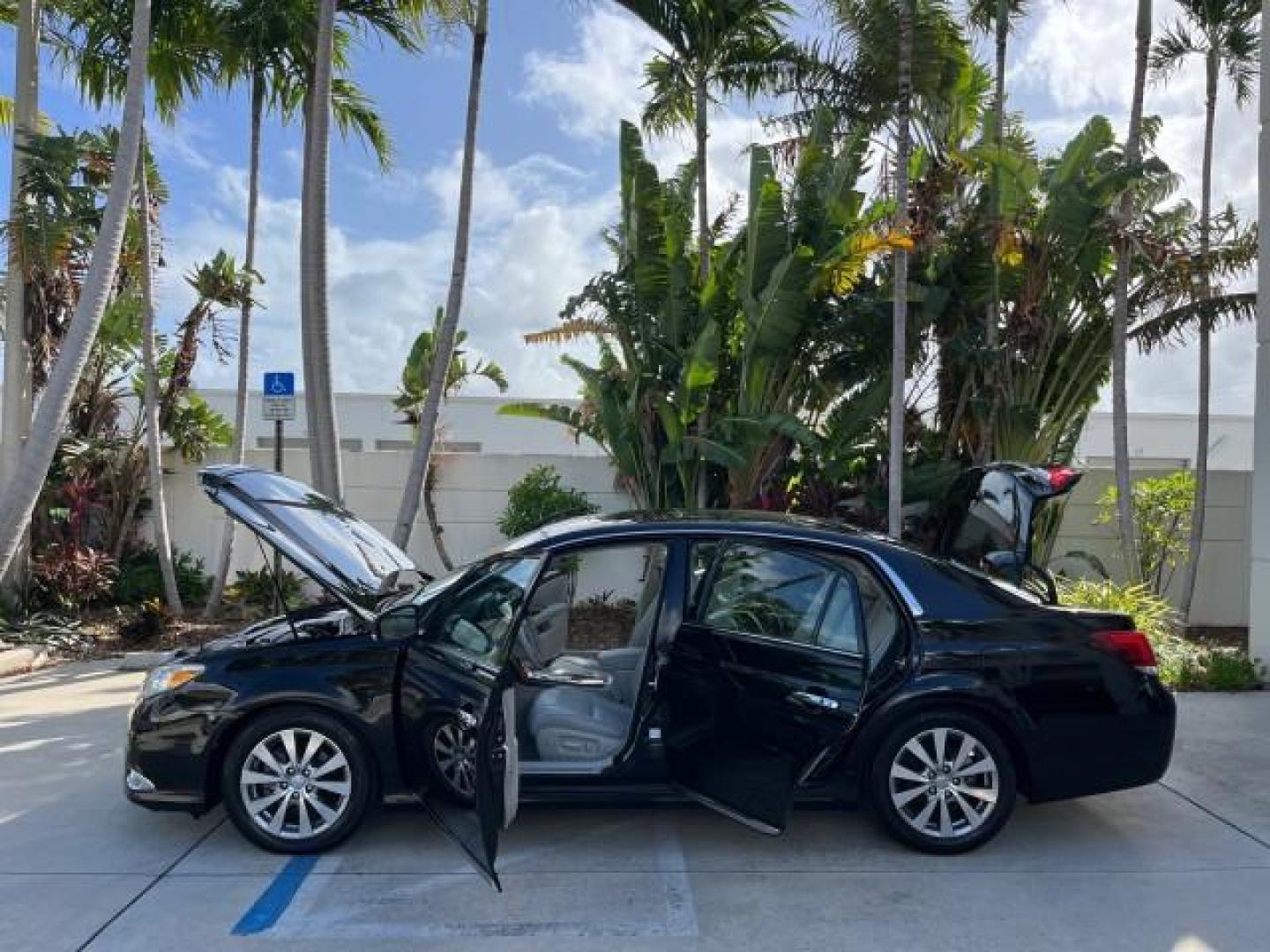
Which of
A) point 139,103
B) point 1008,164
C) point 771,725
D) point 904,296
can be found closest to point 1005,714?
point 771,725

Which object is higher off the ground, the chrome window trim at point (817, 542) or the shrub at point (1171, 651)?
the chrome window trim at point (817, 542)

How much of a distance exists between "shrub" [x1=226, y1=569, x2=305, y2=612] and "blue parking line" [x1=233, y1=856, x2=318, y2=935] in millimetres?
7267

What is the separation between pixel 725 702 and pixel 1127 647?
1.93m

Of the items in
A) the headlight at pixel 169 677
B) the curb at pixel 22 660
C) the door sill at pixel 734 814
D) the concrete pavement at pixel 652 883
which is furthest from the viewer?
the curb at pixel 22 660

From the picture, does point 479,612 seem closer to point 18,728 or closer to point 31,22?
point 18,728

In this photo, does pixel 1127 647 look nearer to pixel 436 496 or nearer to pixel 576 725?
pixel 576 725

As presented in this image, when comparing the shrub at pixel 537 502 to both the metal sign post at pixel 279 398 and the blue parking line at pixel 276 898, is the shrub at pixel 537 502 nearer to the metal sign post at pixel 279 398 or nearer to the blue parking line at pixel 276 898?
the metal sign post at pixel 279 398

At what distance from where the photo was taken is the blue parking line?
3.99 metres

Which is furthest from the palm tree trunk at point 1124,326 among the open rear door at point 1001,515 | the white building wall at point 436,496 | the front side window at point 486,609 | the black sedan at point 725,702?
the front side window at point 486,609

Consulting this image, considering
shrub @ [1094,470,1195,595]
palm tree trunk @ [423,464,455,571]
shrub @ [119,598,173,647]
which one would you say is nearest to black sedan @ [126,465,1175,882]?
shrub @ [119,598,173,647]

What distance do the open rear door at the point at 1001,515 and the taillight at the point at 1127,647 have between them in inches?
26.9

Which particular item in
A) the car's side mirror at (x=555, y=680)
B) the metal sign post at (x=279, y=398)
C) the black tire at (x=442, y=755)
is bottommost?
the black tire at (x=442, y=755)

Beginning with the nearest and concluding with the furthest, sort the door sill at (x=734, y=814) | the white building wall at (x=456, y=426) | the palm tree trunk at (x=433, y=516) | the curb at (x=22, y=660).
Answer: the door sill at (x=734, y=814) < the curb at (x=22, y=660) < the palm tree trunk at (x=433, y=516) < the white building wall at (x=456, y=426)

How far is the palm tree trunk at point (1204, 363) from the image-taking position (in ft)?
35.7
